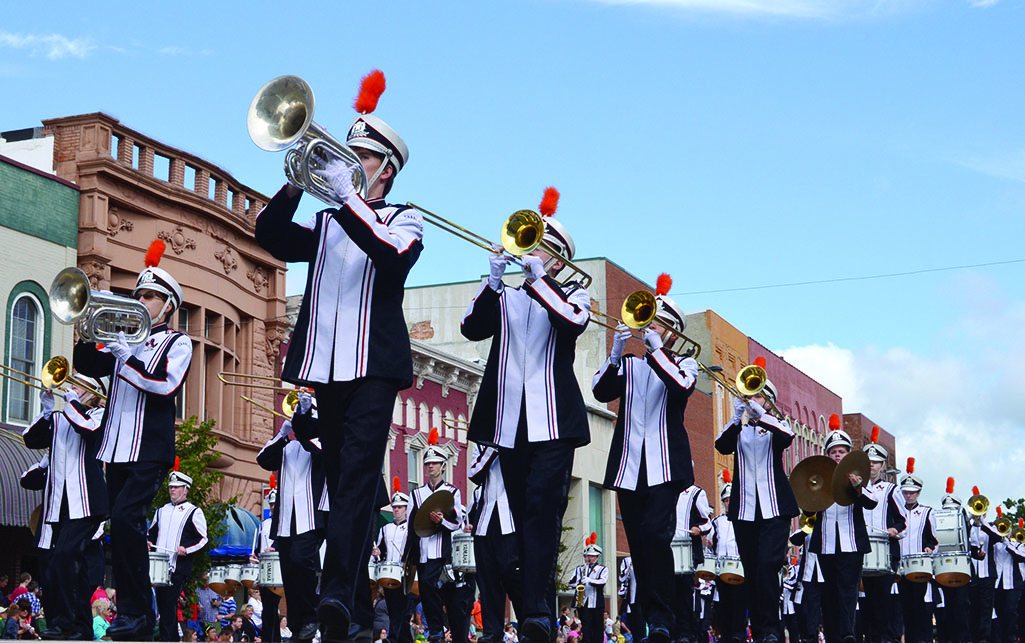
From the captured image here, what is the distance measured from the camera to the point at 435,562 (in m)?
A: 16.3

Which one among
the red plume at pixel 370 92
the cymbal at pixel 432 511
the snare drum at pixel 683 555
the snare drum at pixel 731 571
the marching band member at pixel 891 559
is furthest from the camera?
the cymbal at pixel 432 511

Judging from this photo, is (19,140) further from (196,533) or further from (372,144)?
(372,144)

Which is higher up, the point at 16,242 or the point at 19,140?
the point at 19,140

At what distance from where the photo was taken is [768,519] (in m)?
12.7

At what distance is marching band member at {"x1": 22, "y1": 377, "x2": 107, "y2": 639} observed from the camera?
420 inches

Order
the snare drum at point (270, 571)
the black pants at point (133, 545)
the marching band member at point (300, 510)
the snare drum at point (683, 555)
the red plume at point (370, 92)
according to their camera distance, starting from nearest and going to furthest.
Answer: the red plume at point (370, 92)
the black pants at point (133, 545)
the marching band member at point (300, 510)
the snare drum at point (683, 555)
the snare drum at point (270, 571)

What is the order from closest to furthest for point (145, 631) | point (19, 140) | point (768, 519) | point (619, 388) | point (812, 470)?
point (145, 631) → point (619, 388) → point (768, 519) → point (812, 470) → point (19, 140)

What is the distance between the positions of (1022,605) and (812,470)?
11856mm

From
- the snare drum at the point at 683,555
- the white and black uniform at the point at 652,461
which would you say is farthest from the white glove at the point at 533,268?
the snare drum at the point at 683,555

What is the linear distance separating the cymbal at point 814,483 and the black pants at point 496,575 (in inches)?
209

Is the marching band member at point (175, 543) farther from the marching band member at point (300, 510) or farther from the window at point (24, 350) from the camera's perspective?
the window at point (24, 350)

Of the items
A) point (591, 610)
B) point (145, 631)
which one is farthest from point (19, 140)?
point (145, 631)

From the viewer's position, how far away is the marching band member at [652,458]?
35.1 ft

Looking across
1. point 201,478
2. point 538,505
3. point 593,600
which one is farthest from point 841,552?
point 201,478
